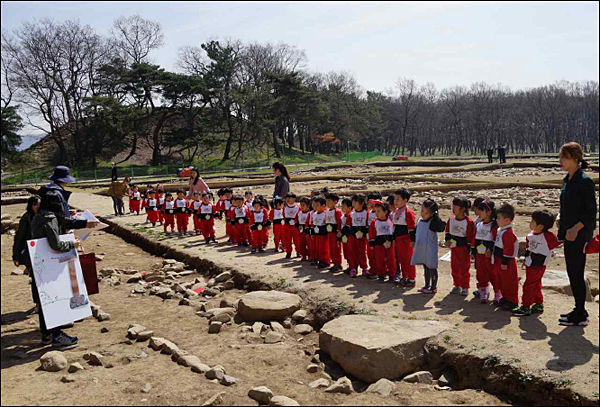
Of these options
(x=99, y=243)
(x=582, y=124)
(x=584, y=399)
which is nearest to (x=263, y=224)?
(x=99, y=243)

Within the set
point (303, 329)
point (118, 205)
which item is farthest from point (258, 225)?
point (118, 205)

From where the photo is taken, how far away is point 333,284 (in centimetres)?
791

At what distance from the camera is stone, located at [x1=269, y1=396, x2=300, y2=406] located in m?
4.29

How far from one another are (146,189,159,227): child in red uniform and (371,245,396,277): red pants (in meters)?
10.1

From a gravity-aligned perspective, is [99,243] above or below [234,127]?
below

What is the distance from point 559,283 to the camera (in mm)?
7891

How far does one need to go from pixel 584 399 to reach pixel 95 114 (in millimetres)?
48228

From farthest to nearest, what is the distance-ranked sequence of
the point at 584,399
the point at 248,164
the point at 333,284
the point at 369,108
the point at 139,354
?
the point at 369,108 → the point at 248,164 → the point at 333,284 → the point at 139,354 → the point at 584,399

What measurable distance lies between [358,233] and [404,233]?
89cm

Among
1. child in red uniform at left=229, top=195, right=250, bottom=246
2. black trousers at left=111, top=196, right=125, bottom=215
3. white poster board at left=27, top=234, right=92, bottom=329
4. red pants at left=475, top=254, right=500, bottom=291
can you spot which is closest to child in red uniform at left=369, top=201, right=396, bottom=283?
red pants at left=475, top=254, right=500, bottom=291

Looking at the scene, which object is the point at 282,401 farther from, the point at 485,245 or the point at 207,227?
the point at 207,227

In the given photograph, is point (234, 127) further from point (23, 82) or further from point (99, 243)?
point (99, 243)

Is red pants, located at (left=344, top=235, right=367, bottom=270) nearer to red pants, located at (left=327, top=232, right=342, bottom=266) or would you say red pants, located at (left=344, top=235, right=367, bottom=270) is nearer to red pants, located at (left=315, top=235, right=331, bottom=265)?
red pants, located at (left=327, top=232, right=342, bottom=266)

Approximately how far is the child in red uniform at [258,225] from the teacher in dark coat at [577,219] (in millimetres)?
6557
